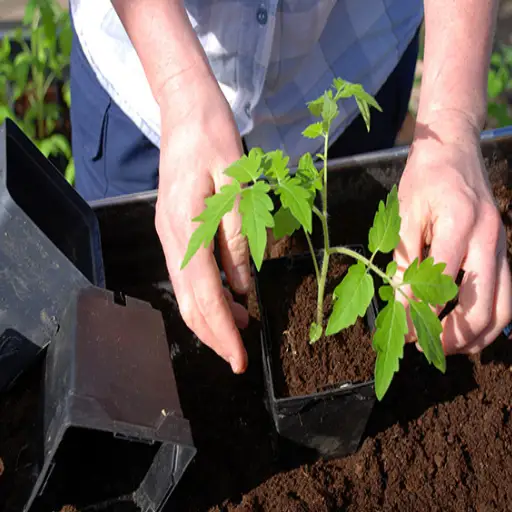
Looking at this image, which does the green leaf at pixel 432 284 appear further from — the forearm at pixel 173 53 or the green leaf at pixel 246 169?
the forearm at pixel 173 53

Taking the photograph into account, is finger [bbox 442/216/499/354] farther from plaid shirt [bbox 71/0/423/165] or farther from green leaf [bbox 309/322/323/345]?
plaid shirt [bbox 71/0/423/165]

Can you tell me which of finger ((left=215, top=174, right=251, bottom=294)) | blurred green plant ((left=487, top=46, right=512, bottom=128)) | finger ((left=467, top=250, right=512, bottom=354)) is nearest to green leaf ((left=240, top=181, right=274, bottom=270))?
finger ((left=215, top=174, right=251, bottom=294))

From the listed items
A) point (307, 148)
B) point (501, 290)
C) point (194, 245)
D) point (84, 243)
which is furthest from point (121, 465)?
point (307, 148)

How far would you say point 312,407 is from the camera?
117 centimetres

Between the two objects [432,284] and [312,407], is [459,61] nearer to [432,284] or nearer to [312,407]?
[432,284]

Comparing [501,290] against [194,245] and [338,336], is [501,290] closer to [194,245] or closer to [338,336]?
[338,336]

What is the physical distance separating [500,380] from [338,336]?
0.49 meters

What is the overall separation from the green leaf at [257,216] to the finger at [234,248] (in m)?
0.12

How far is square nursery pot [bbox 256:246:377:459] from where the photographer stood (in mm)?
1148

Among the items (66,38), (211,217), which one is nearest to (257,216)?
(211,217)

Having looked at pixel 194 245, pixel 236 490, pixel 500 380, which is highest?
pixel 194 245

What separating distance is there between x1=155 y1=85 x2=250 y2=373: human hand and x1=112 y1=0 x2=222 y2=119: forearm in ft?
0.04

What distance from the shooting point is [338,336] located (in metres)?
1.24

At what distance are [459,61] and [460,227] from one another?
377 millimetres
